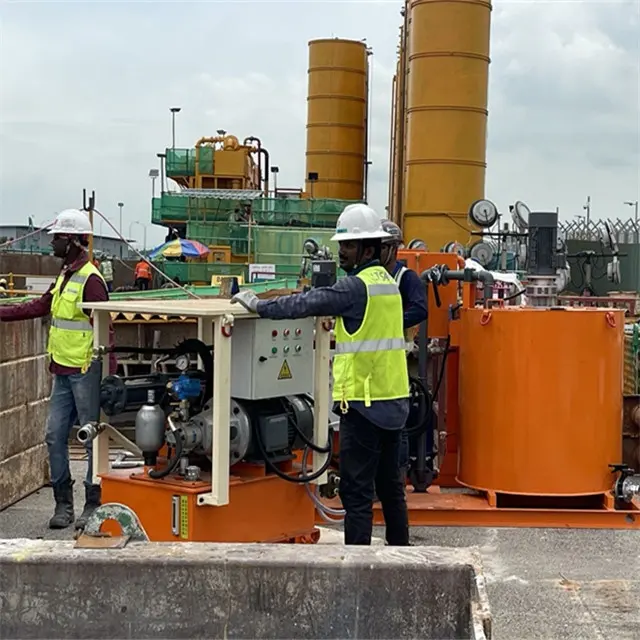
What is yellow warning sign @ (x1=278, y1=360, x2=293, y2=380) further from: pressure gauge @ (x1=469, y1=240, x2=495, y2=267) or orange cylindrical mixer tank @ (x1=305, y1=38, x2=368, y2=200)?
orange cylindrical mixer tank @ (x1=305, y1=38, x2=368, y2=200)

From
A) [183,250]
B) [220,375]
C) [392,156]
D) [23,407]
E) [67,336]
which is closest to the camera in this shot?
[220,375]

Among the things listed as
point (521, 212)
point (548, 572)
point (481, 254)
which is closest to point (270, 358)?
point (548, 572)

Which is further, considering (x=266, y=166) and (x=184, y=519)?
(x=266, y=166)

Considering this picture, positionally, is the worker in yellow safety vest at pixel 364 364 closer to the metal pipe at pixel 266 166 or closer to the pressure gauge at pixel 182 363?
the pressure gauge at pixel 182 363

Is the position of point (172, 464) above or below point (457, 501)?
above

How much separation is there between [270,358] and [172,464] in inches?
28.2

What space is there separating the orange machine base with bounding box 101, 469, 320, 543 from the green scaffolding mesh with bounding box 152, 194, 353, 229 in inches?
807

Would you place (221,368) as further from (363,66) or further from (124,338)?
(363,66)

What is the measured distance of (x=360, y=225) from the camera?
465 centimetres

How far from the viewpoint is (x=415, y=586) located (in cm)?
289

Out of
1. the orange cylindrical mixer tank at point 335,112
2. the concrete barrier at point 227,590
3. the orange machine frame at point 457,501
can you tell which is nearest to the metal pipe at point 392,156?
the orange cylindrical mixer tank at point 335,112

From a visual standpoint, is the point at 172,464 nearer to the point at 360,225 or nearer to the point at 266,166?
the point at 360,225

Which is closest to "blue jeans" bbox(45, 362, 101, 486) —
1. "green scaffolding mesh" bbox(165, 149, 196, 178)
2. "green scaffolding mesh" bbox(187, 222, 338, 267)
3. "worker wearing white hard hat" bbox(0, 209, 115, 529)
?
"worker wearing white hard hat" bbox(0, 209, 115, 529)

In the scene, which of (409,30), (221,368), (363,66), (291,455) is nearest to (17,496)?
(291,455)
